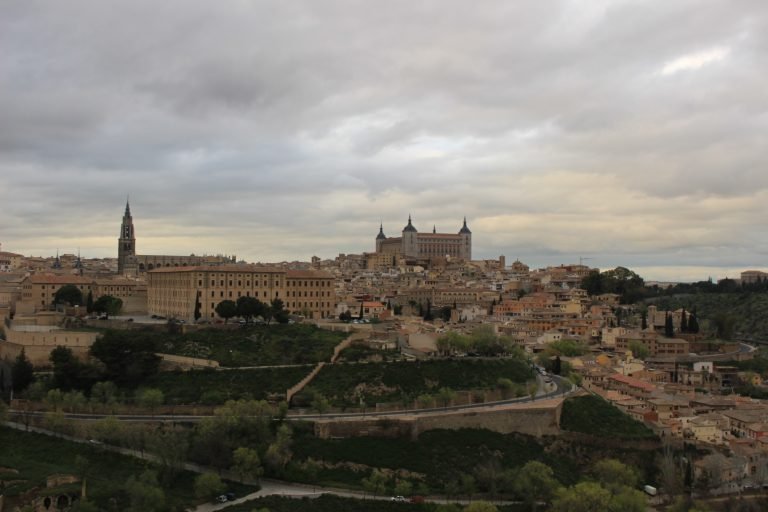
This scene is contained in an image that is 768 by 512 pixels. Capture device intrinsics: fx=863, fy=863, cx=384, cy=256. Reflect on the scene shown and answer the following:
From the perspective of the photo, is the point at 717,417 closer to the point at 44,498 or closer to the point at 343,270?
the point at 44,498

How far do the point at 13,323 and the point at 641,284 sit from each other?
75892 millimetres

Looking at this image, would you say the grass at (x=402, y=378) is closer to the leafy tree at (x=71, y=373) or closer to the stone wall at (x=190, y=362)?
the stone wall at (x=190, y=362)

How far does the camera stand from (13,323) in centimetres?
5772

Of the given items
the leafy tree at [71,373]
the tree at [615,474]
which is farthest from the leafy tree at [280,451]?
the leafy tree at [71,373]

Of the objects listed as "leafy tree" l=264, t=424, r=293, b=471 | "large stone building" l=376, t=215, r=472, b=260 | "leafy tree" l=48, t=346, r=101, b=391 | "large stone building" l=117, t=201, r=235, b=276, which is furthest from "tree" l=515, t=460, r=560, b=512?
"large stone building" l=376, t=215, r=472, b=260

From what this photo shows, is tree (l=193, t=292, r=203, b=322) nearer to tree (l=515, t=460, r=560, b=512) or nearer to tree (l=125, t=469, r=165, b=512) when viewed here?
tree (l=125, t=469, r=165, b=512)

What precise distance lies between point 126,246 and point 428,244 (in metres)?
72.3

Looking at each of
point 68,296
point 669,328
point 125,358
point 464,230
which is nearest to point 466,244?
point 464,230

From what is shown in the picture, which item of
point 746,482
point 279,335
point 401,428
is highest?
point 279,335

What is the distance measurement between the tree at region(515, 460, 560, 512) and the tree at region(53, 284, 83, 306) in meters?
43.6

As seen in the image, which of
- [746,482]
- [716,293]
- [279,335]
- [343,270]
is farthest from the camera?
[343,270]

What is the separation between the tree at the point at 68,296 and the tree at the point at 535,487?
43.6 meters

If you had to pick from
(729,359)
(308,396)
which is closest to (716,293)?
(729,359)

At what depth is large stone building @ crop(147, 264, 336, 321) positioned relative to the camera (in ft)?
209
